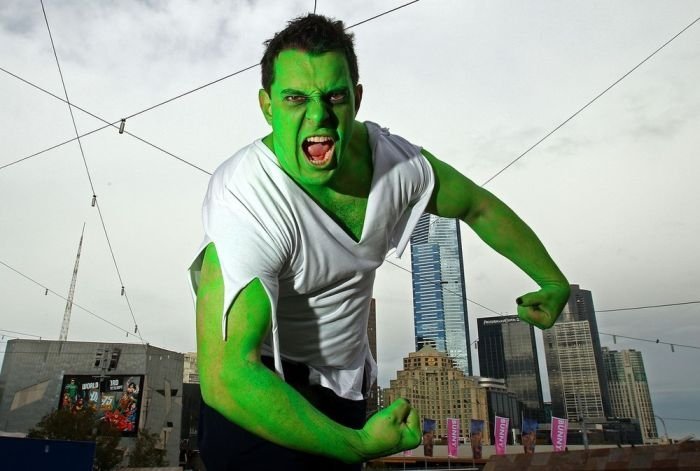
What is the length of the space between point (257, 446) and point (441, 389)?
8656cm

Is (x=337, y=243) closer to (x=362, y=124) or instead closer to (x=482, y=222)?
(x=362, y=124)

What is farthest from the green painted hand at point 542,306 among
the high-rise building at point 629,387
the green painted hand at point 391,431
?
the high-rise building at point 629,387

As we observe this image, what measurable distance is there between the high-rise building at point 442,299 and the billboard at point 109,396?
8761 centimetres

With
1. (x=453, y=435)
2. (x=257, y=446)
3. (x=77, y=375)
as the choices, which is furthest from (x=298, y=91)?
(x=77, y=375)

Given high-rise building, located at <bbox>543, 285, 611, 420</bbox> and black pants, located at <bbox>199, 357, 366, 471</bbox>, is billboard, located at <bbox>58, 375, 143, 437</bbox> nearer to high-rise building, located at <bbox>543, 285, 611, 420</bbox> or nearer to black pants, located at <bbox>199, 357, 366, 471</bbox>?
black pants, located at <bbox>199, 357, 366, 471</bbox>

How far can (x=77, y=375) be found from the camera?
4400 cm

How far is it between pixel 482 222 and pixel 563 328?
4023 inches

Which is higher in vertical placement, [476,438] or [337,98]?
[337,98]

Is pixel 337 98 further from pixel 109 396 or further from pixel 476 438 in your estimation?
pixel 109 396

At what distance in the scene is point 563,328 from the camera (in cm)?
9631

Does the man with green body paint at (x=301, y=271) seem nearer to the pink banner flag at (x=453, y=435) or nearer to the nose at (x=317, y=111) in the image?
the nose at (x=317, y=111)

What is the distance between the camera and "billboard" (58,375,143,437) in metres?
41.0

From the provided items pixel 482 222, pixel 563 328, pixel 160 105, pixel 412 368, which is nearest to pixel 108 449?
pixel 160 105

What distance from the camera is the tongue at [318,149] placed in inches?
63.7
